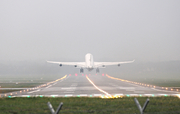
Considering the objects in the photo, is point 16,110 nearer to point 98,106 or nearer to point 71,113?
point 71,113

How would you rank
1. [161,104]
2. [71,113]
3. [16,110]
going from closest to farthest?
[71,113] < [16,110] < [161,104]

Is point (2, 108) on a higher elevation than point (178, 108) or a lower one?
higher

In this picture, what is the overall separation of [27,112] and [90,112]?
168 inches

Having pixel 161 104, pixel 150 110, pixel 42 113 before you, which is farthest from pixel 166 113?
pixel 42 113

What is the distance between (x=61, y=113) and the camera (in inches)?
663

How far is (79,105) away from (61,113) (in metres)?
3.93

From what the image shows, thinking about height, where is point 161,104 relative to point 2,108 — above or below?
below

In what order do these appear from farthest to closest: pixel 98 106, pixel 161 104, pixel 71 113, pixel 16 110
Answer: pixel 161 104 → pixel 98 106 → pixel 16 110 → pixel 71 113

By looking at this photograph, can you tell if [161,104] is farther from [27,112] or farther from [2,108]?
[2,108]

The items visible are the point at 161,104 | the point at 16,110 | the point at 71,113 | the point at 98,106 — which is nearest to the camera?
the point at 71,113

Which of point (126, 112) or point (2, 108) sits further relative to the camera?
point (2, 108)

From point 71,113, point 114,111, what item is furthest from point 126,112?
point 71,113

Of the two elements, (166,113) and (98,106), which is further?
(98,106)

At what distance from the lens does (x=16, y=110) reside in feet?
59.8
